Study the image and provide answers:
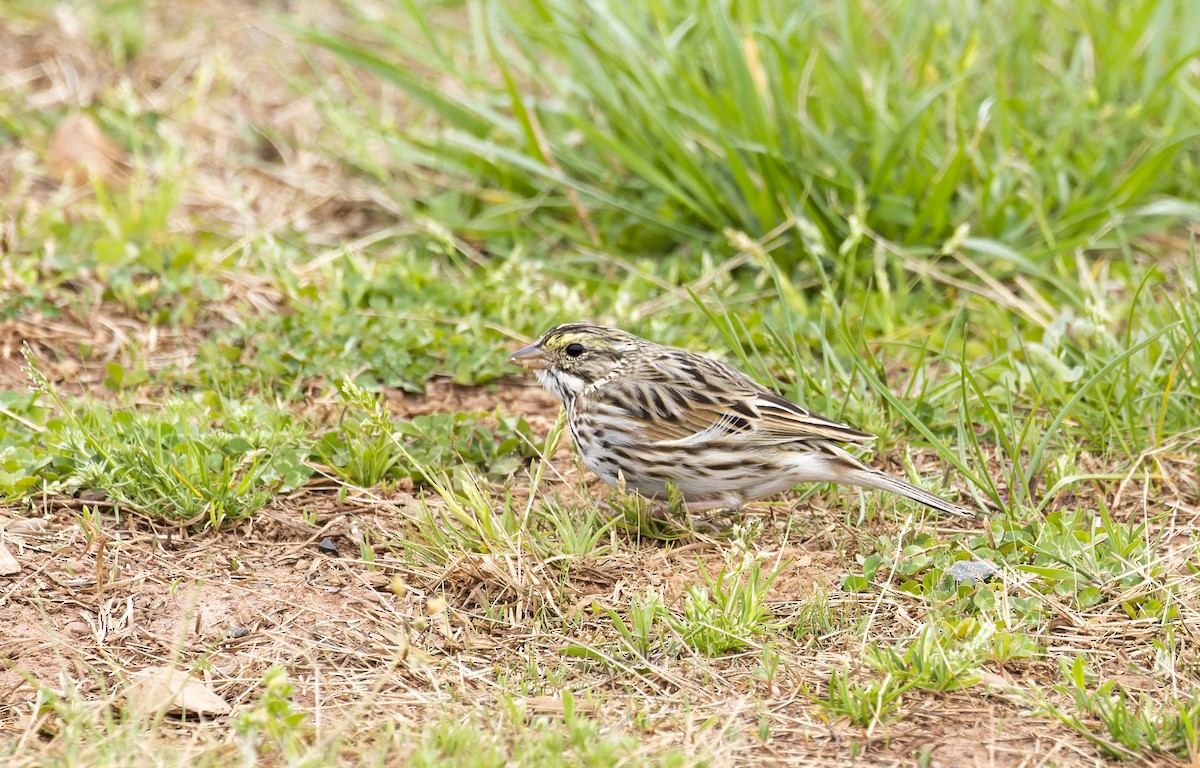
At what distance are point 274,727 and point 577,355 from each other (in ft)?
7.22

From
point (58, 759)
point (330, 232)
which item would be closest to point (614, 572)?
point (58, 759)

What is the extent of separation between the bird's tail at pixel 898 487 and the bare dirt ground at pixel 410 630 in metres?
0.19

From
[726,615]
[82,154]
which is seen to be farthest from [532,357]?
[82,154]

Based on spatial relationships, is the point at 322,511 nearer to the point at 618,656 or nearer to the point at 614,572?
the point at 614,572

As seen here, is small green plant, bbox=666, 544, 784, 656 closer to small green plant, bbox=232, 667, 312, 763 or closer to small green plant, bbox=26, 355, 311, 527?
small green plant, bbox=232, 667, 312, 763

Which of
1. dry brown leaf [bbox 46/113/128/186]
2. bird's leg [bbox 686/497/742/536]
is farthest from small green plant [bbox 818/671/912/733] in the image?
dry brown leaf [bbox 46/113/128/186]

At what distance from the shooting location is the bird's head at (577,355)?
5285mm

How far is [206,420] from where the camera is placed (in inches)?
207

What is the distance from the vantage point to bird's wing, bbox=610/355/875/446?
16.0 ft

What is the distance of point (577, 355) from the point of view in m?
5.36

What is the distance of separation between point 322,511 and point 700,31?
3636 mm

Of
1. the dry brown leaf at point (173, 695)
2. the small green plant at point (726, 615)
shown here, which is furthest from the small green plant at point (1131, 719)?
the dry brown leaf at point (173, 695)

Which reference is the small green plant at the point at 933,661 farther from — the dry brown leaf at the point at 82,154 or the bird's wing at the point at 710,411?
the dry brown leaf at the point at 82,154

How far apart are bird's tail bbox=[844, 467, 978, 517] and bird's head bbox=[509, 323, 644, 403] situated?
103cm
